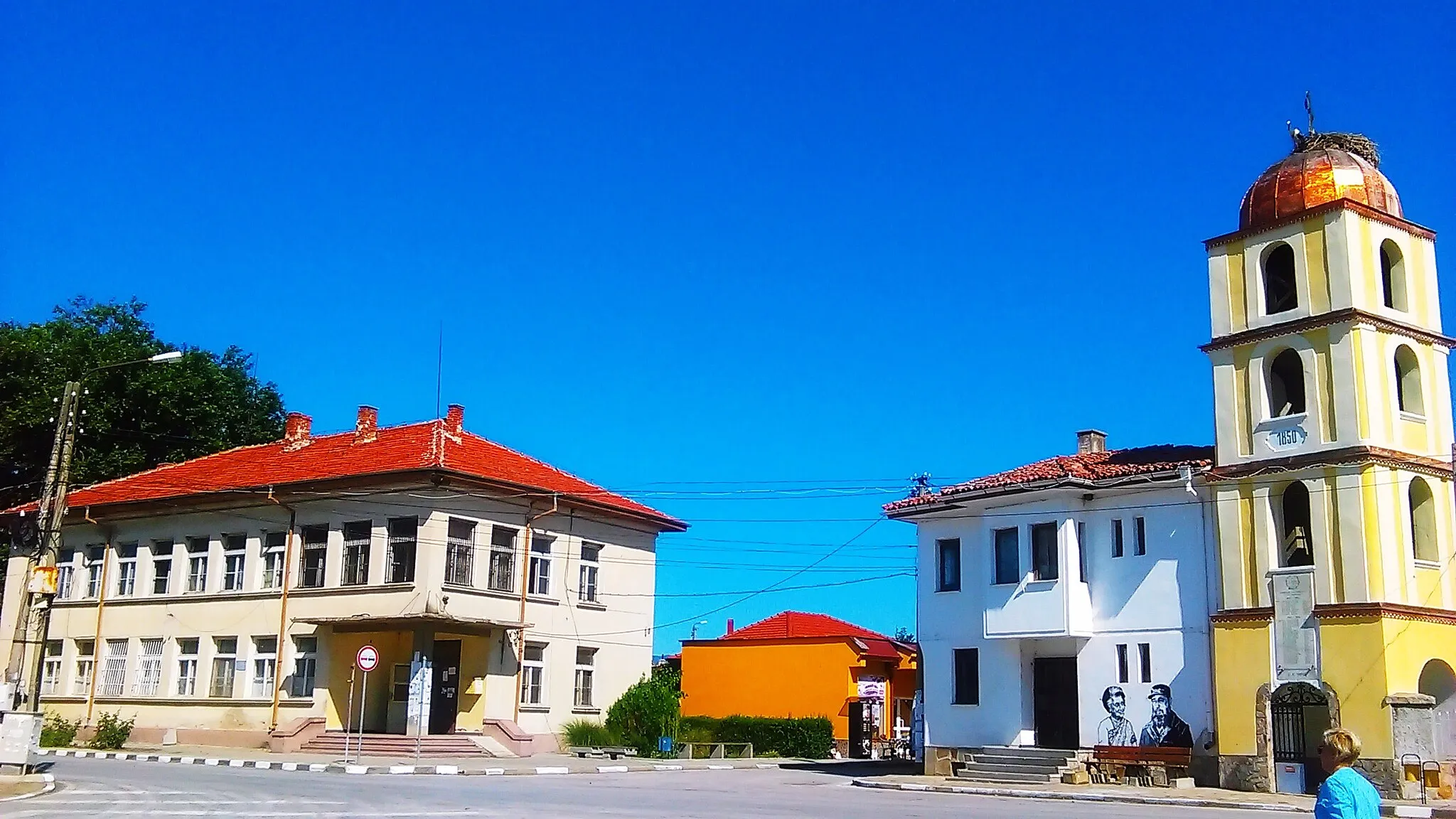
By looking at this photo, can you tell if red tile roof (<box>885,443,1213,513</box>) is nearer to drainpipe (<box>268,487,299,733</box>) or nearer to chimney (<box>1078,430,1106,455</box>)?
chimney (<box>1078,430,1106,455</box>)

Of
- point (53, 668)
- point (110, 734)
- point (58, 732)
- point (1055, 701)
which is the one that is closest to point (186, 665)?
point (110, 734)

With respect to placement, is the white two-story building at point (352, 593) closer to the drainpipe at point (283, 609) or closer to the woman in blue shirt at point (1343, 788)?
the drainpipe at point (283, 609)

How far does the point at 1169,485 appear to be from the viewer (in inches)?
1128

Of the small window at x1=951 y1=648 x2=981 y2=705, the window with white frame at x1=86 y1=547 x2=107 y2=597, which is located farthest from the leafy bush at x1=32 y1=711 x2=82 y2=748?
the small window at x1=951 y1=648 x2=981 y2=705

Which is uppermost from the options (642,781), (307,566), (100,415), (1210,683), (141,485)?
(100,415)

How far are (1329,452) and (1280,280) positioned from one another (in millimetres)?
4458

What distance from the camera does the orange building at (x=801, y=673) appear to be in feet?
154

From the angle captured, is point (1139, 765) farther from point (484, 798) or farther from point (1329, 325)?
point (484, 798)

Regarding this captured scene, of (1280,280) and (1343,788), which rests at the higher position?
(1280,280)

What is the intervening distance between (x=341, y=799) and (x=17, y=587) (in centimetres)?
2783

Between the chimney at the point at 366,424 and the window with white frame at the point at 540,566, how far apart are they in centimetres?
631

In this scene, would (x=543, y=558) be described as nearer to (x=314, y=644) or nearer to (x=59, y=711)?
(x=314, y=644)

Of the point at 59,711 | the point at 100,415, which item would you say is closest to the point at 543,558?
the point at 59,711

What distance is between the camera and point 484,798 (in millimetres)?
20016
